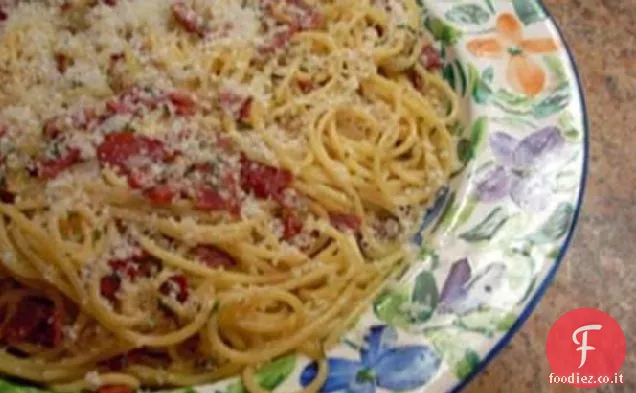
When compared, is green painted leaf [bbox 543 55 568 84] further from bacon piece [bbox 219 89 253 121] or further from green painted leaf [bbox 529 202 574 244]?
bacon piece [bbox 219 89 253 121]

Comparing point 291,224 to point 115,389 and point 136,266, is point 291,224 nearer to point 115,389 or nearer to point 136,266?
point 136,266

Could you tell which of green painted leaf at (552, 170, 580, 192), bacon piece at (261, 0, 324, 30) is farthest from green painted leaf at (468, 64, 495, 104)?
bacon piece at (261, 0, 324, 30)

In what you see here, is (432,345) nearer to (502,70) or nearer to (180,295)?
(180,295)

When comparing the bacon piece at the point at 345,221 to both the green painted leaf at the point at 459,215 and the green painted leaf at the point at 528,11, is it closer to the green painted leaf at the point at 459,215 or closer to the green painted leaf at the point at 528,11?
the green painted leaf at the point at 459,215

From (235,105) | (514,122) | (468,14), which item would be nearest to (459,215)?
(514,122)

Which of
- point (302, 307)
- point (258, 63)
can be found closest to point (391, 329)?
point (302, 307)

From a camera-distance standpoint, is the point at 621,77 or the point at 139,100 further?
Result: the point at 621,77

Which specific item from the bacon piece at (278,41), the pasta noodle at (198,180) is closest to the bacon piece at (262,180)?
the pasta noodle at (198,180)
